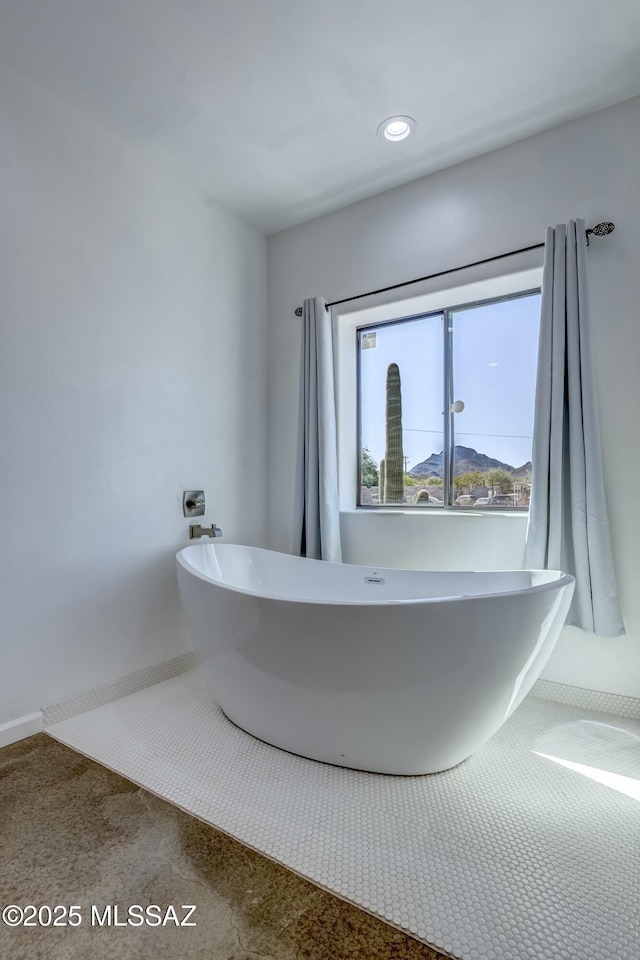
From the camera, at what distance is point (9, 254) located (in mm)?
1866

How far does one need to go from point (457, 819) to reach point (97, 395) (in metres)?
2.06

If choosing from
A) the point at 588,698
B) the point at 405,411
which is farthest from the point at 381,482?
the point at 588,698

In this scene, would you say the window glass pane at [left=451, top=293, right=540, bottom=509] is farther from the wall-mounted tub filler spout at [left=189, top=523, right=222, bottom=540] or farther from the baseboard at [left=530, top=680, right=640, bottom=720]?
the wall-mounted tub filler spout at [left=189, top=523, right=222, bottom=540]

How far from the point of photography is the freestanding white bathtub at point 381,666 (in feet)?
4.58

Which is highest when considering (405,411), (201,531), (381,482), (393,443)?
(405,411)

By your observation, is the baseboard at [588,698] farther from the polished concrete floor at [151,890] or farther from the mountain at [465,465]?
the polished concrete floor at [151,890]

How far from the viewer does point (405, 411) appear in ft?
9.32

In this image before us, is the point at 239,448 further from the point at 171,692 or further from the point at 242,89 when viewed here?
the point at 242,89

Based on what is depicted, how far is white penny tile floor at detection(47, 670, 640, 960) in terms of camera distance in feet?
3.49

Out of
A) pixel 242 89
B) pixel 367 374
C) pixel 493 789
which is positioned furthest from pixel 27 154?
pixel 493 789

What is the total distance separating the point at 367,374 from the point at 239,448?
904 millimetres

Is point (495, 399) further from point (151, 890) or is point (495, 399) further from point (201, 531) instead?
point (151, 890)

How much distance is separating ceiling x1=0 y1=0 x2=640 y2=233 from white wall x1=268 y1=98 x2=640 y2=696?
0.47 feet

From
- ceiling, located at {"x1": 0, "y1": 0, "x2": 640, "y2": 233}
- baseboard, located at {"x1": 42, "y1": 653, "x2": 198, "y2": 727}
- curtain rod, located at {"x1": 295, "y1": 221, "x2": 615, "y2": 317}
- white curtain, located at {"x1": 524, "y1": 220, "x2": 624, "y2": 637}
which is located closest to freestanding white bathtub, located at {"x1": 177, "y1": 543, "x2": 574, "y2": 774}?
white curtain, located at {"x1": 524, "y1": 220, "x2": 624, "y2": 637}
